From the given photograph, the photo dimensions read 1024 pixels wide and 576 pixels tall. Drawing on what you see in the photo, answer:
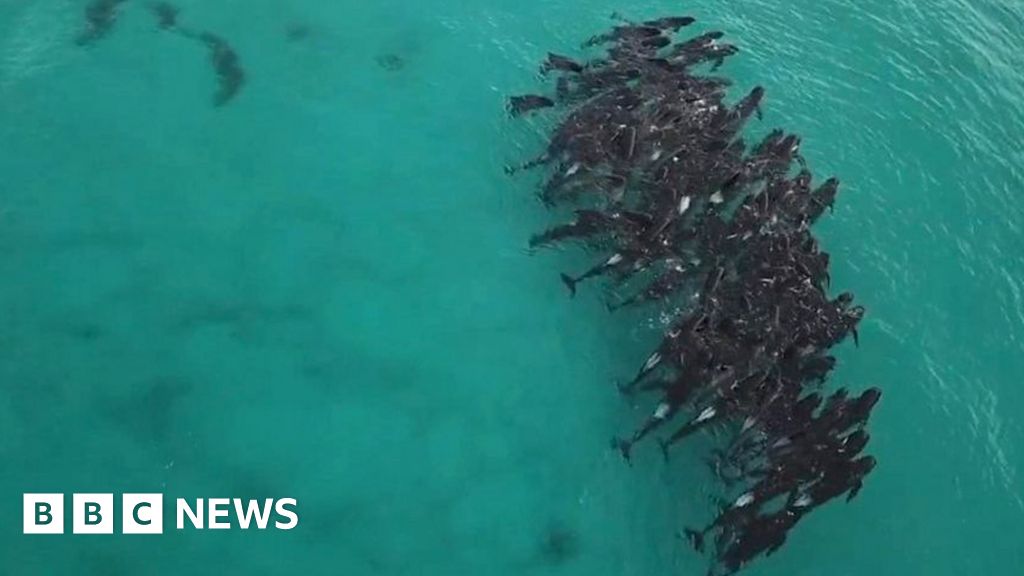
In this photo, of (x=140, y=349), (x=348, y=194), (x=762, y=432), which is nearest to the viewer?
(x=762, y=432)

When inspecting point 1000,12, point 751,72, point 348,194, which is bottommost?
point 348,194

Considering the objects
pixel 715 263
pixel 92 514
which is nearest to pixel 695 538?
pixel 715 263

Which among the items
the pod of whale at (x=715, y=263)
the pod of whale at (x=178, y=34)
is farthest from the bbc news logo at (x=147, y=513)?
the pod of whale at (x=178, y=34)

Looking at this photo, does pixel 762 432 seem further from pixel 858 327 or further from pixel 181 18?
pixel 181 18

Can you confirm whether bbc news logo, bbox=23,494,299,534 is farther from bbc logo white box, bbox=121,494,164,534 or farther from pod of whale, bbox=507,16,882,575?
pod of whale, bbox=507,16,882,575

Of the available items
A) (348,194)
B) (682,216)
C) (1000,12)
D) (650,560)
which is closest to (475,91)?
(348,194)

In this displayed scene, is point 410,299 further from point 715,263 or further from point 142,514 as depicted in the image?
point 142,514

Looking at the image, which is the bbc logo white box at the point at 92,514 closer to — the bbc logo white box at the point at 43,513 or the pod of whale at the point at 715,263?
the bbc logo white box at the point at 43,513
